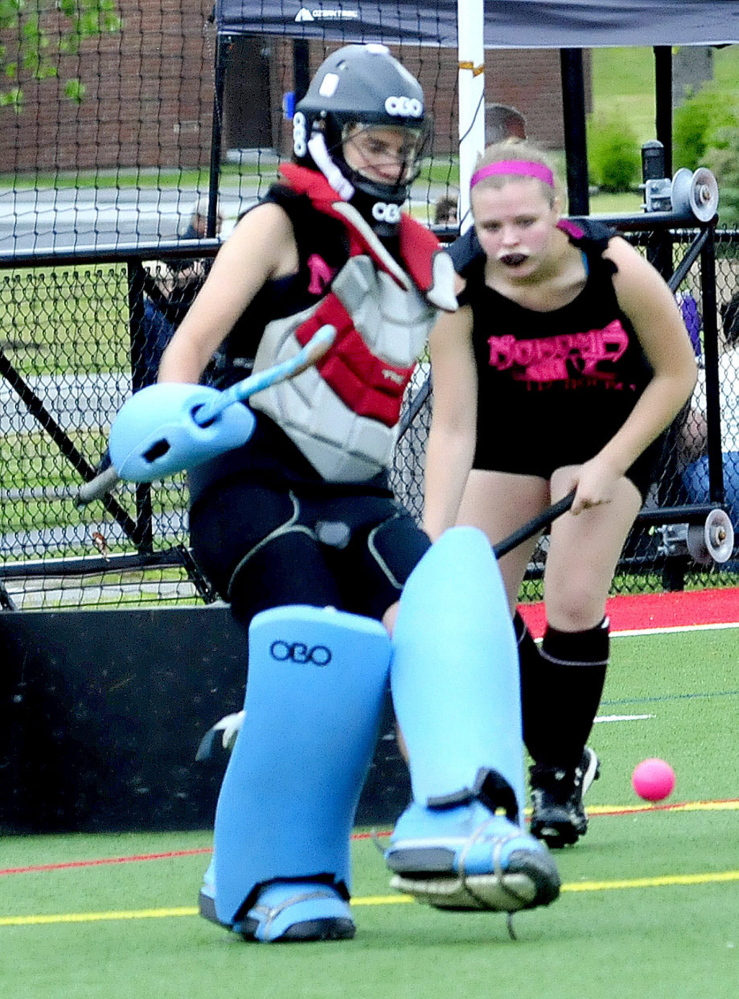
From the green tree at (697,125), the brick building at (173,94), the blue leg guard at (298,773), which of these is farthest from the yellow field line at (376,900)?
the green tree at (697,125)

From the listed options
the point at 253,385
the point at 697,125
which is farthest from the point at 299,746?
the point at 697,125

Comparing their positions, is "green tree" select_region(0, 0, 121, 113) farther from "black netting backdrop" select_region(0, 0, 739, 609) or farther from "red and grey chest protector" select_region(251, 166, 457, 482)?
"red and grey chest protector" select_region(251, 166, 457, 482)

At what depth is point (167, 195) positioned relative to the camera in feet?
57.4

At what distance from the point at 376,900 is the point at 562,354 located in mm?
1327

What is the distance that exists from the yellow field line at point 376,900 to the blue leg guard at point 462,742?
0.84 metres

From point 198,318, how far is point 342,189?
0.39 m

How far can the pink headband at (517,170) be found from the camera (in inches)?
158

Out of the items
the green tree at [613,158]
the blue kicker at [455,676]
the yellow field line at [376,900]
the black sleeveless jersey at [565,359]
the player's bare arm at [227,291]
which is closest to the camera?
the blue kicker at [455,676]

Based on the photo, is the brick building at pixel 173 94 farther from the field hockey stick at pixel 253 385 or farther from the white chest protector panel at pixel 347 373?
the field hockey stick at pixel 253 385

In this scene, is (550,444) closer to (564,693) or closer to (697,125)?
(564,693)

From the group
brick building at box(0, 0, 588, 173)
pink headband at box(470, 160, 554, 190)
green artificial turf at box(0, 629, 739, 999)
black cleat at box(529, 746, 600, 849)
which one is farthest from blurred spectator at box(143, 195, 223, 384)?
pink headband at box(470, 160, 554, 190)

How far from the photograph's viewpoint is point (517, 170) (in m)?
4.01

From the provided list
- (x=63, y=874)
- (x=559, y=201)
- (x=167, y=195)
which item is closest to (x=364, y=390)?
A: (x=559, y=201)

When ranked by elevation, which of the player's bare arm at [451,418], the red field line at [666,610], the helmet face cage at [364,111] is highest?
the helmet face cage at [364,111]
